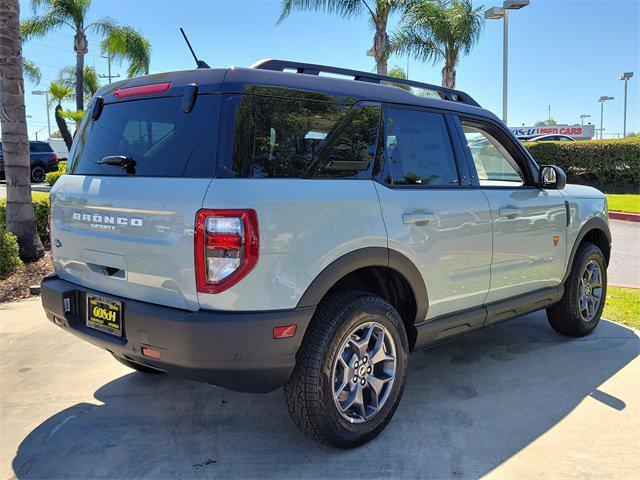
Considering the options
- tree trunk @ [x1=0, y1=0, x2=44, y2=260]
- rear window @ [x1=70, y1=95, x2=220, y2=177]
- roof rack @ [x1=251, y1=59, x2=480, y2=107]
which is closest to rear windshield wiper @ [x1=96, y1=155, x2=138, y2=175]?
rear window @ [x1=70, y1=95, x2=220, y2=177]

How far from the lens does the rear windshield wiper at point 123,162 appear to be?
117 inches

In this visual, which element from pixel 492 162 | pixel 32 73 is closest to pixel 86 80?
pixel 32 73

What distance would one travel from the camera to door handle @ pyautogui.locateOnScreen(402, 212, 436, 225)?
10.4ft

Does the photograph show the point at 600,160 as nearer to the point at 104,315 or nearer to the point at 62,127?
the point at 62,127

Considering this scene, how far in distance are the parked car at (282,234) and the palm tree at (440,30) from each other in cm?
1579

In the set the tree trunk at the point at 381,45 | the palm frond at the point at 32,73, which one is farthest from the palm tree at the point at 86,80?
the tree trunk at the point at 381,45

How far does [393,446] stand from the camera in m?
3.08

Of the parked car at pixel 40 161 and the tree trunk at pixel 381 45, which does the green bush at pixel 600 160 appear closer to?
the tree trunk at pixel 381 45

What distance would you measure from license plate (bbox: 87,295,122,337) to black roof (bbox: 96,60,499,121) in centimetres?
113

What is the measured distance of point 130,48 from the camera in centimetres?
2552

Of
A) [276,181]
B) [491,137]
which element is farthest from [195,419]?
[491,137]

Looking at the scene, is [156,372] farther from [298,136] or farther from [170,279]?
[298,136]

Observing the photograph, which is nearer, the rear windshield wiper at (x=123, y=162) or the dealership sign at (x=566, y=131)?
the rear windshield wiper at (x=123, y=162)

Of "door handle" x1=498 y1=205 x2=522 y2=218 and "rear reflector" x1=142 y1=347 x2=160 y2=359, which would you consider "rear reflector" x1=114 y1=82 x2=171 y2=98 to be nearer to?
"rear reflector" x1=142 y1=347 x2=160 y2=359
